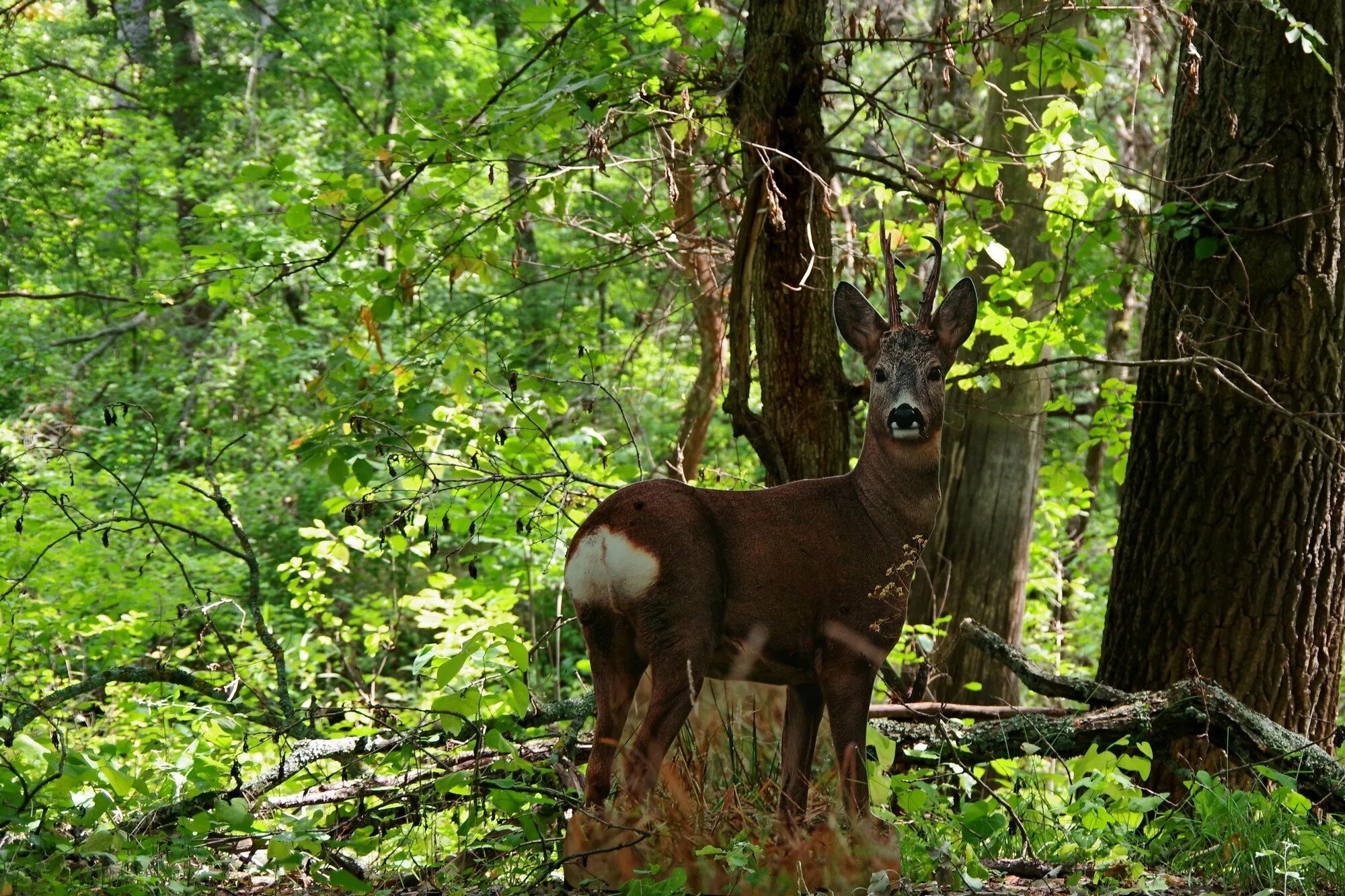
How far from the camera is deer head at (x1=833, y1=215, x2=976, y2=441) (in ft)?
11.0

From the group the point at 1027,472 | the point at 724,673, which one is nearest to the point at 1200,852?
the point at 724,673

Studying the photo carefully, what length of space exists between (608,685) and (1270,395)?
3.38m

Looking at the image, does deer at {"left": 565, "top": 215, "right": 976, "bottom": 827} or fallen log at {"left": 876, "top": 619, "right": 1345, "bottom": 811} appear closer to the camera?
deer at {"left": 565, "top": 215, "right": 976, "bottom": 827}

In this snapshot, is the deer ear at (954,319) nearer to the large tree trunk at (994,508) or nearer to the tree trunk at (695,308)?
the tree trunk at (695,308)

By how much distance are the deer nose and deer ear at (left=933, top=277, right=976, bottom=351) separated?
0.26 meters

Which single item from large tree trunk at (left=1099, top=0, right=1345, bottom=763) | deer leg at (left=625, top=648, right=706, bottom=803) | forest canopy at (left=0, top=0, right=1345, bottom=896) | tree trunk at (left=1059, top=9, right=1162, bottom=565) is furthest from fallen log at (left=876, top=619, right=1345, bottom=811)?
tree trunk at (left=1059, top=9, right=1162, bottom=565)

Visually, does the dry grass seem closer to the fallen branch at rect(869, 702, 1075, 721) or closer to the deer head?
the deer head

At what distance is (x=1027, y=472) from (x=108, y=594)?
745cm

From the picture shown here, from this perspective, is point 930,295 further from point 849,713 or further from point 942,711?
point 942,711

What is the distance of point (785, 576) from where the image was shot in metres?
3.37

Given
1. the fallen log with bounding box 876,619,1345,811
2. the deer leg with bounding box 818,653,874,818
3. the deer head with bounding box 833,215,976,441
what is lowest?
the fallen log with bounding box 876,619,1345,811

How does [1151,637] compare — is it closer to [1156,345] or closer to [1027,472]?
[1156,345]

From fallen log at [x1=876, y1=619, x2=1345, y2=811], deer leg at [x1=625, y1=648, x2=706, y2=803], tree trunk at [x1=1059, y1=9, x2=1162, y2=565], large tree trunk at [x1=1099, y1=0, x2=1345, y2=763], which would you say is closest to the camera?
deer leg at [x1=625, y1=648, x2=706, y2=803]

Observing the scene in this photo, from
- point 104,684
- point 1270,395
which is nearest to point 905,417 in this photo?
point 1270,395
